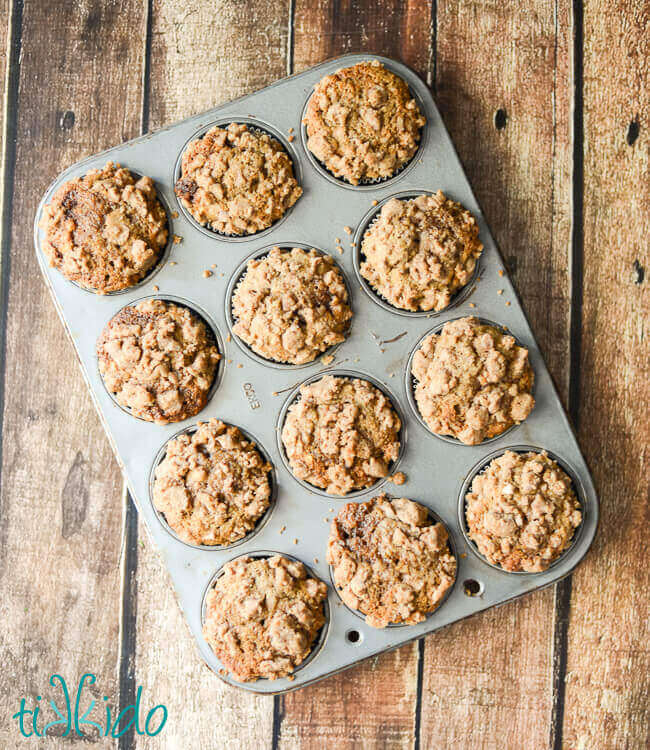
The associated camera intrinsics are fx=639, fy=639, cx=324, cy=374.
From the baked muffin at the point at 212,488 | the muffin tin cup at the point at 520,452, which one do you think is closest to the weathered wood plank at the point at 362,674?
the muffin tin cup at the point at 520,452

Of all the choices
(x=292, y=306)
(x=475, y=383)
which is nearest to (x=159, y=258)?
(x=292, y=306)

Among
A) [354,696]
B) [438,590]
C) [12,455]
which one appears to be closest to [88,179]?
[12,455]

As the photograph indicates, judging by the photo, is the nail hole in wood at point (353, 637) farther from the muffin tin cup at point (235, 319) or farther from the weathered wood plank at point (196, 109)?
the muffin tin cup at point (235, 319)

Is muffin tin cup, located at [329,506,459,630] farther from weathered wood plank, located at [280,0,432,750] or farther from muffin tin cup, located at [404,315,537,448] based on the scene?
weathered wood plank, located at [280,0,432,750]

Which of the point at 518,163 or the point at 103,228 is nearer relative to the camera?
the point at 103,228

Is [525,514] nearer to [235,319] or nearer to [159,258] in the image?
[235,319]
